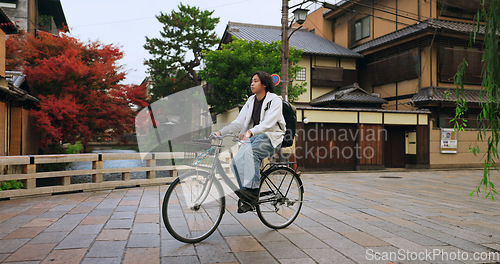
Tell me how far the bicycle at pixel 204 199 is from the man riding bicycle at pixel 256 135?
14 cm

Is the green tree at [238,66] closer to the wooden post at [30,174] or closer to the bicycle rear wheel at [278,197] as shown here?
the wooden post at [30,174]

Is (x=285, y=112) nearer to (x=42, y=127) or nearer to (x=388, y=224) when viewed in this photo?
(x=388, y=224)

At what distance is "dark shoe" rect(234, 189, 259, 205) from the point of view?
3.85 meters

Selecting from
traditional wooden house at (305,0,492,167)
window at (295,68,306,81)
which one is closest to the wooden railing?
traditional wooden house at (305,0,492,167)

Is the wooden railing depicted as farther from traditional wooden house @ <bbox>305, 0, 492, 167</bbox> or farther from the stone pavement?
traditional wooden house @ <bbox>305, 0, 492, 167</bbox>

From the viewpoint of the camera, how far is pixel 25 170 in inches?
257

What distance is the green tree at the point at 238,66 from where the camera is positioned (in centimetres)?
1734

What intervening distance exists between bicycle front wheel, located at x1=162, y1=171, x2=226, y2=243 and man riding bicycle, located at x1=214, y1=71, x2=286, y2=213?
0.99 ft

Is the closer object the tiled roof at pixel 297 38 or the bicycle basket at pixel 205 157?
→ the bicycle basket at pixel 205 157

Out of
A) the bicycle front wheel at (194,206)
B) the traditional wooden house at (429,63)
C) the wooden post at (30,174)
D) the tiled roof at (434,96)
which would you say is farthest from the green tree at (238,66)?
the bicycle front wheel at (194,206)

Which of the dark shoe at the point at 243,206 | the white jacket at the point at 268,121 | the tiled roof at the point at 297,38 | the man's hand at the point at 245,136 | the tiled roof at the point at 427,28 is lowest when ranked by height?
the dark shoe at the point at 243,206

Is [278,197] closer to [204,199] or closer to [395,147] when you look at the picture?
[204,199]

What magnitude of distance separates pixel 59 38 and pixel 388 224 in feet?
45.3

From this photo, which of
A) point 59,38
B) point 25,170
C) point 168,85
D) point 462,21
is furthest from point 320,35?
point 25,170
